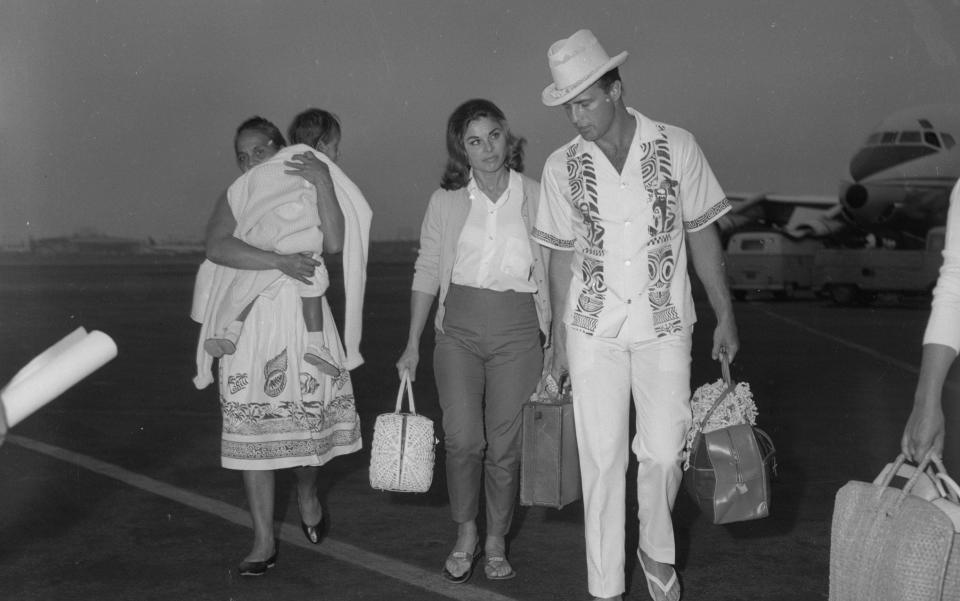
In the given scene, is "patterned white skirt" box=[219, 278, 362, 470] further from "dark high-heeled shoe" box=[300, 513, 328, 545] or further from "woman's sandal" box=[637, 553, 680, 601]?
"woman's sandal" box=[637, 553, 680, 601]

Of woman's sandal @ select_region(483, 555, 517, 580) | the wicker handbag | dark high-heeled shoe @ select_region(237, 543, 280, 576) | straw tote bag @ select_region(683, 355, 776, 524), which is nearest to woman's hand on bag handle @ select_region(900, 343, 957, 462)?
straw tote bag @ select_region(683, 355, 776, 524)

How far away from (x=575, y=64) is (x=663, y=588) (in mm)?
1999

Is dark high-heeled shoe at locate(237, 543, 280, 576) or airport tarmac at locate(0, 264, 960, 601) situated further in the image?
dark high-heeled shoe at locate(237, 543, 280, 576)

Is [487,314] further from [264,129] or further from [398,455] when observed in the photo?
[264,129]

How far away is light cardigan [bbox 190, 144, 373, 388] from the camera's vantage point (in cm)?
519

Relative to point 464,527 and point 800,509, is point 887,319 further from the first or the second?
point 464,527

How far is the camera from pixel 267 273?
5.20m

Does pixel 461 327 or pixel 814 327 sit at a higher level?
pixel 461 327

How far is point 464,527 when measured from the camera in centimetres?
513

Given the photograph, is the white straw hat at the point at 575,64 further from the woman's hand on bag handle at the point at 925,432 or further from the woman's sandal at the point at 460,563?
the woman's sandal at the point at 460,563

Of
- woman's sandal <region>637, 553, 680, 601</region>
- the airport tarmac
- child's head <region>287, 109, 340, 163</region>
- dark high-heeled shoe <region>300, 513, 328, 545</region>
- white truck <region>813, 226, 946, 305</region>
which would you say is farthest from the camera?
white truck <region>813, 226, 946, 305</region>

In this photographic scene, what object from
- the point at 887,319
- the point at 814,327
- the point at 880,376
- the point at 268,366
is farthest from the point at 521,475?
→ the point at 887,319

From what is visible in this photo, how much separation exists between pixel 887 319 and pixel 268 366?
64.2 ft

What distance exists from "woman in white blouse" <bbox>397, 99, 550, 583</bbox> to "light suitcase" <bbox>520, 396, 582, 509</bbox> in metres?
0.33
